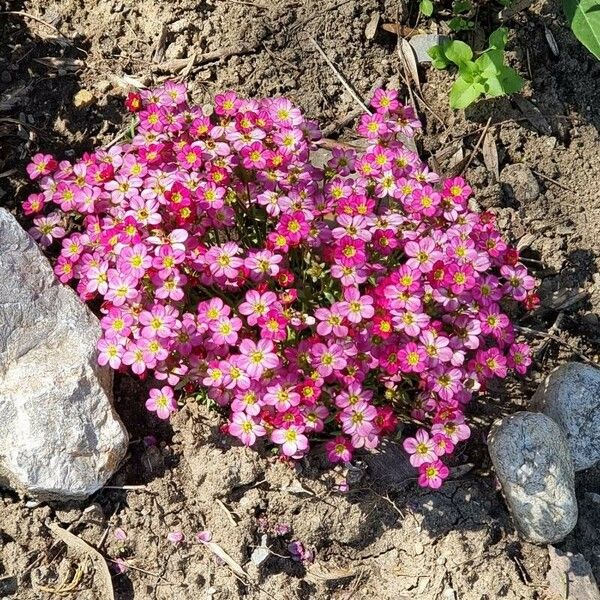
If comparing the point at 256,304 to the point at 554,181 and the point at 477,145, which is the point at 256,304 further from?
the point at 554,181

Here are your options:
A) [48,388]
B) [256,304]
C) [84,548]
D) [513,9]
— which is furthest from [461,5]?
[84,548]

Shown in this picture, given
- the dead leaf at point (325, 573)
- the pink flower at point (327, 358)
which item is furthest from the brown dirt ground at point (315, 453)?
the pink flower at point (327, 358)

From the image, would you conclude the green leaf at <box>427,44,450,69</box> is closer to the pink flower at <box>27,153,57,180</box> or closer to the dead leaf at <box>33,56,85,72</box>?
the dead leaf at <box>33,56,85,72</box>

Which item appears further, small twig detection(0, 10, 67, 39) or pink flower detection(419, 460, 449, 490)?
small twig detection(0, 10, 67, 39)

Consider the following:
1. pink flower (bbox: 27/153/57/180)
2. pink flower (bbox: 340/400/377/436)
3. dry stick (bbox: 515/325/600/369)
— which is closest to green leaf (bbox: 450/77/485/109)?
dry stick (bbox: 515/325/600/369)

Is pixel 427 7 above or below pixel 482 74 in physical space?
above

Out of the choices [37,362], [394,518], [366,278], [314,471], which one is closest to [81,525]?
[37,362]

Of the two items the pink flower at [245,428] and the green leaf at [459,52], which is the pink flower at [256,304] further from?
the green leaf at [459,52]
